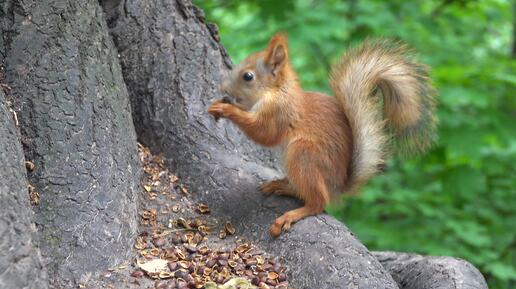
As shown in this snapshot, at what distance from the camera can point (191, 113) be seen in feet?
9.37

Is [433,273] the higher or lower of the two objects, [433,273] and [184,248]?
the lower

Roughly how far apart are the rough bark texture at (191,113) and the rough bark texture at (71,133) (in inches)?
13.9

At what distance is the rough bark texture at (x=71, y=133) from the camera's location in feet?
7.09

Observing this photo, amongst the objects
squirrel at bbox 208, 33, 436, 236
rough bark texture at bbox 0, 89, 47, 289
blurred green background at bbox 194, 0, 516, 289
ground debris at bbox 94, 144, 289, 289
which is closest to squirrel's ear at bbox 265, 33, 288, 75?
squirrel at bbox 208, 33, 436, 236

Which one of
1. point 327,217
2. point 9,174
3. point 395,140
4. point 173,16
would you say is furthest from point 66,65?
point 395,140

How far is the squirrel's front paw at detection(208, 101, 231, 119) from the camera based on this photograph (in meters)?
2.68

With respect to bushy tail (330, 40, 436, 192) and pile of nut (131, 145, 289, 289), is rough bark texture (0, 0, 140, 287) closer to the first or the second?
pile of nut (131, 145, 289, 289)

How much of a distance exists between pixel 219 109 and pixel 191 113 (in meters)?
0.21

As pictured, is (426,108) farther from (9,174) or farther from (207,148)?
(9,174)

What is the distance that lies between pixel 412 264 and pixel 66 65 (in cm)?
149

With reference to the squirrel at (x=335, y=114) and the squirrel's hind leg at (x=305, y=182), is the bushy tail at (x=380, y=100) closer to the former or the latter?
the squirrel at (x=335, y=114)

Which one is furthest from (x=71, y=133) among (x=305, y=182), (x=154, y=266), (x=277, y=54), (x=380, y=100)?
(x=380, y=100)

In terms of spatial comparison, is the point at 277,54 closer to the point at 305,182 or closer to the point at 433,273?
the point at 305,182

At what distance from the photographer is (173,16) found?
2992 millimetres
